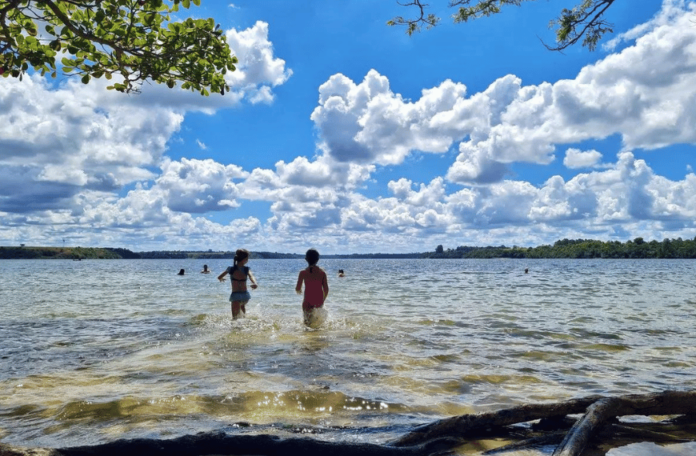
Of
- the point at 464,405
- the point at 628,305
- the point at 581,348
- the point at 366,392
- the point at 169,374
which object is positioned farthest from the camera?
the point at 628,305

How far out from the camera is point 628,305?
1983cm

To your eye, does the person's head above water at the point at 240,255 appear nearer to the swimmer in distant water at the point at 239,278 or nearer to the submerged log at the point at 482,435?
the swimmer in distant water at the point at 239,278

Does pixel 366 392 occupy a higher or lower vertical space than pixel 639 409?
lower

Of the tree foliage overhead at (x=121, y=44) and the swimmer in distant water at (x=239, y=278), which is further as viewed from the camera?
the swimmer in distant water at (x=239, y=278)

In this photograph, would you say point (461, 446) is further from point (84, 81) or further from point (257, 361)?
point (84, 81)

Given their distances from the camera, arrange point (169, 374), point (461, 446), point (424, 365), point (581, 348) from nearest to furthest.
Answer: point (461, 446), point (169, 374), point (424, 365), point (581, 348)

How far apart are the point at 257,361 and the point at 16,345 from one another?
268 inches

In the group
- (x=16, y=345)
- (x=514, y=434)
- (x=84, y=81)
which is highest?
(x=84, y=81)

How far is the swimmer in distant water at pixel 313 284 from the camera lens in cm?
1278

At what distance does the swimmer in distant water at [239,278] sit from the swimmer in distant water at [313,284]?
148 centimetres

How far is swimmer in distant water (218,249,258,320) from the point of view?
13.5m

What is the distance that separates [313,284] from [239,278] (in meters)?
2.40

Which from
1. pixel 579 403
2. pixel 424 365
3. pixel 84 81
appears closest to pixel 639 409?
pixel 579 403

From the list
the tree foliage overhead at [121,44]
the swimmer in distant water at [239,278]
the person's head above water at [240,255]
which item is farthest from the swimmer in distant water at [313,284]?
the tree foliage overhead at [121,44]
